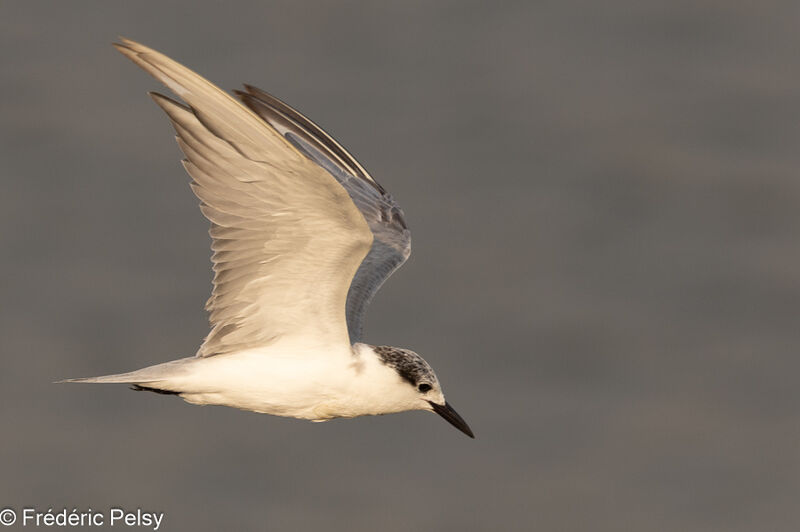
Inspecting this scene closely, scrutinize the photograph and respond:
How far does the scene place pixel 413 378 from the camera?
1150 cm

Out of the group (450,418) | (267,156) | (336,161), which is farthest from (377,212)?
(267,156)

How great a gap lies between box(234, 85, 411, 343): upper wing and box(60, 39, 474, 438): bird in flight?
383mm

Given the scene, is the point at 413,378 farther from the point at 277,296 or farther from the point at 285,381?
the point at 277,296

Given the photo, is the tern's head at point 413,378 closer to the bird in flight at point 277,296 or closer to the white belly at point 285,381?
the bird in flight at point 277,296

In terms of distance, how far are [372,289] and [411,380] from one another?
1.11 metres

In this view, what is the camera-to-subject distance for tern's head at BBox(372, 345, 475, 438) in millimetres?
11422

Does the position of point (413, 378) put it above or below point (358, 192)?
below

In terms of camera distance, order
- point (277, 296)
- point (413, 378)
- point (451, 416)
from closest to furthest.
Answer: point (277, 296) < point (413, 378) < point (451, 416)

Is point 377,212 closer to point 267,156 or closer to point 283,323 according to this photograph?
point 283,323

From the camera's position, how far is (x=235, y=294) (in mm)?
11320

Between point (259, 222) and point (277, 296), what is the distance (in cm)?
63

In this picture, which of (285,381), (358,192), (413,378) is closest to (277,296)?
(285,381)

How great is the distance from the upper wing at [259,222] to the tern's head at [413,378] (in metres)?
0.36

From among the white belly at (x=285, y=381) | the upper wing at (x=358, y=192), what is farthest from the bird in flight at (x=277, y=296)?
the upper wing at (x=358, y=192)
